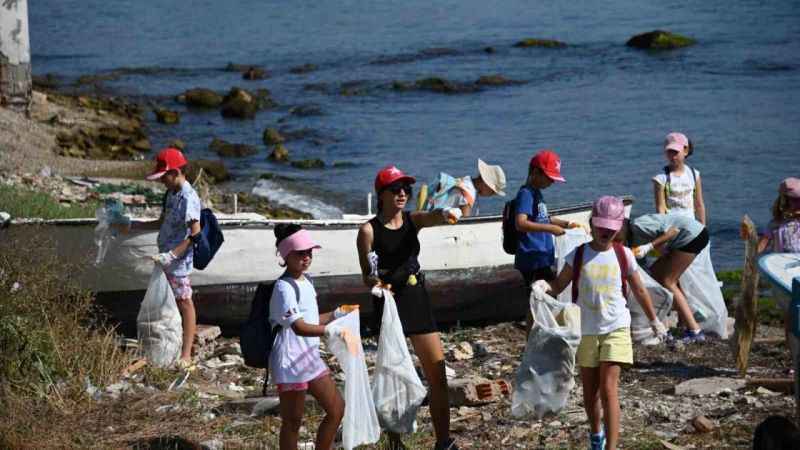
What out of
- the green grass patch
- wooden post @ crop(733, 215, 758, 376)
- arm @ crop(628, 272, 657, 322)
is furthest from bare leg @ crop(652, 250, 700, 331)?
the green grass patch

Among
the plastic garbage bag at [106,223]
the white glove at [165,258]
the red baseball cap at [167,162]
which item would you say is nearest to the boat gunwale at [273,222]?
the plastic garbage bag at [106,223]

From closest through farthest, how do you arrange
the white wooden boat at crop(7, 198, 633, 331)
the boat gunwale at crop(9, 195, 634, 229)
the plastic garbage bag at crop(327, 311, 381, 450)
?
the plastic garbage bag at crop(327, 311, 381, 450) < the boat gunwale at crop(9, 195, 634, 229) < the white wooden boat at crop(7, 198, 633, 331)

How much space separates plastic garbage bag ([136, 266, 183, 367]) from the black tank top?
8.90ft

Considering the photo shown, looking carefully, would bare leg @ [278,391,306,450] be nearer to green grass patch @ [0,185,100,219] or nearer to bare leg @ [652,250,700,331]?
bare leg @ [652,250,700,331]

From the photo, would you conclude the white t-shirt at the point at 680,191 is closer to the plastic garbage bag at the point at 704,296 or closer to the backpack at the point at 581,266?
the plastic garbage bag at the point at 704,296

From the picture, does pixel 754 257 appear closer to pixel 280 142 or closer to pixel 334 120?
pixel 280 142

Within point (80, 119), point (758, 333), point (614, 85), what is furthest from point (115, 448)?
point (614, 85)

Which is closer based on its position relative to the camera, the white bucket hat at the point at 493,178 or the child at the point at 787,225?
the white bucket hat at the point at 493,178

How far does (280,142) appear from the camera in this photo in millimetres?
28328

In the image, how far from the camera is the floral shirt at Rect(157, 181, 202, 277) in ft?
31.0

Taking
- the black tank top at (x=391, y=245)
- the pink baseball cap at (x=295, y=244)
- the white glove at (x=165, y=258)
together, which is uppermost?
the pink baseball cap at (x=295, y=244)

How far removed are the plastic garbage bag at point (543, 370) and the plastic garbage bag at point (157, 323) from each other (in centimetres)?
300

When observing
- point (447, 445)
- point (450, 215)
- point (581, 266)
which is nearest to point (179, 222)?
point (450, 215)

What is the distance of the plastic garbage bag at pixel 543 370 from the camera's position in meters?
7.88
